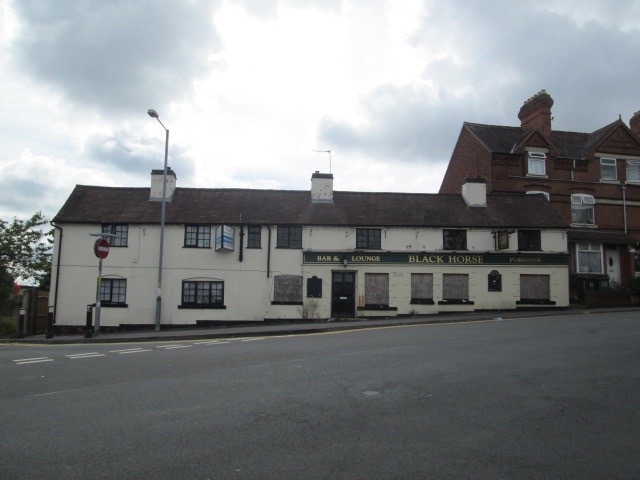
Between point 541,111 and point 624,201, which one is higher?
point 541,111

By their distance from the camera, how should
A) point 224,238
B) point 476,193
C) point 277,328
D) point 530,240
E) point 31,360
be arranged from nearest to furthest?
point 31,360, point 277,328, point 224,238, point 530,240, point 476,193

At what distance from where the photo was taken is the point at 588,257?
29.6 m

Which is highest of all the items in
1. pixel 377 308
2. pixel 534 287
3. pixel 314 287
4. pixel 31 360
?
pixel 534 287

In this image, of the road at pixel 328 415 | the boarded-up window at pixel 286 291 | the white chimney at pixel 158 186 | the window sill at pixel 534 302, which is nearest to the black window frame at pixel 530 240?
the window sill at pixel 534 302

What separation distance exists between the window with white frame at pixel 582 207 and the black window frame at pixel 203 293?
21.6 m

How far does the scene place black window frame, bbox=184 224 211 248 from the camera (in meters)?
25.8

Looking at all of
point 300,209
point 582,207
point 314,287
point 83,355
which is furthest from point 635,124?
point 83,355

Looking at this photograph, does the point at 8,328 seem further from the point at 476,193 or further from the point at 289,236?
the point at 476,193

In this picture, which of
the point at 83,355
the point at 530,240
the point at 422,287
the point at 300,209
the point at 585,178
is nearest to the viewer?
the point at 83,355

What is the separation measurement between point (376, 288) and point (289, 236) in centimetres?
504

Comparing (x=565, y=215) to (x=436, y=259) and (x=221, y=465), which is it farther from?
(x=221, y=465)

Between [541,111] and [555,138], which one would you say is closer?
[541,111]

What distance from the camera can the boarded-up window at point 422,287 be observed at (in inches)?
1013

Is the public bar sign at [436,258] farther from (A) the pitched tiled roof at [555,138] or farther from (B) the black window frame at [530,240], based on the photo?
(A) the pitched tiled roof at [555,138]
